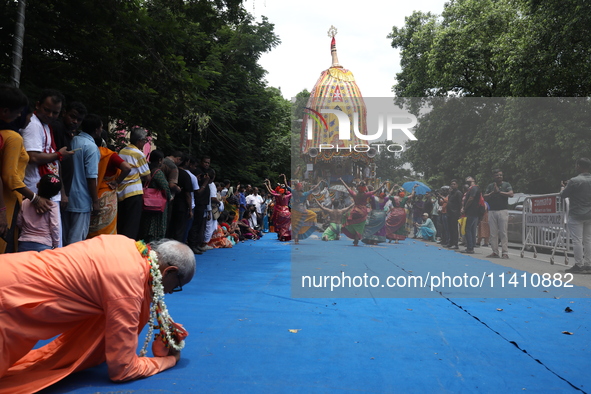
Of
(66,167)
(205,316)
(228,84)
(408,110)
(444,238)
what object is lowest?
(205,316)

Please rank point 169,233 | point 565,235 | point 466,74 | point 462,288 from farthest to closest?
point 466,74
point 169,233
point 565,235
point 462,288

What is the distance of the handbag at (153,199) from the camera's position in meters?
6.35

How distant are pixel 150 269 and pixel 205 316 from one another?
1549mm

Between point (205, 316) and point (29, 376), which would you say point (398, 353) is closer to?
point (205, 316)

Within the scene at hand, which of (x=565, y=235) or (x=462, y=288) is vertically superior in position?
(x=565, y=235)

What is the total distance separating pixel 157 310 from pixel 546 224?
7.03m

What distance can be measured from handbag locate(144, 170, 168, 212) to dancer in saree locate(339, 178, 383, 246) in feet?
15.1

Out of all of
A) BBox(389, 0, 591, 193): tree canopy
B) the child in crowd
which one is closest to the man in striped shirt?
the child in crowd

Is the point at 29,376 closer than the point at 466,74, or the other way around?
the point at 29,376

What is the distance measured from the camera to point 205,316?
12.9 ft

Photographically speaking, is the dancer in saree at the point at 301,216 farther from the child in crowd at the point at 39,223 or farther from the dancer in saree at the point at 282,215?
the child in crowd at the point at 39,223

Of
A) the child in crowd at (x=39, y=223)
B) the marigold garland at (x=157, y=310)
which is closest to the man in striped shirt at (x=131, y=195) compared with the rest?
the child in crowd at (x=39, y=223)

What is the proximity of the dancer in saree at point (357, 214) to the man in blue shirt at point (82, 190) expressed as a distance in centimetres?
635

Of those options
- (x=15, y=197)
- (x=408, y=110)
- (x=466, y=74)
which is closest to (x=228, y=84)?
(x=466, y=74)
